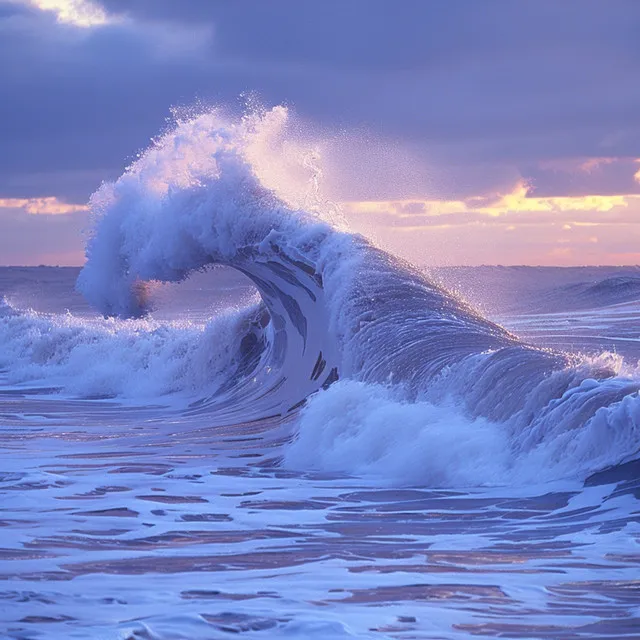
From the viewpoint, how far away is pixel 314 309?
555 inches

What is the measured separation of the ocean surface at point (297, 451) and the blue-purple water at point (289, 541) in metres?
0.02

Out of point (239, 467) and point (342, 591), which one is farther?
point (239, 467)

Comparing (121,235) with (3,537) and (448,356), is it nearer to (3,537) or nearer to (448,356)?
(448,356)

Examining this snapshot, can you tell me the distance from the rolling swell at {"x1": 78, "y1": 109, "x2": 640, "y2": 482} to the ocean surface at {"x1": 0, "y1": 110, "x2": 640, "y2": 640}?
35 millimetres

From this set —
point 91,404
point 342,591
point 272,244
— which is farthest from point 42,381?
point 342,591

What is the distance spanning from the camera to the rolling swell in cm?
831

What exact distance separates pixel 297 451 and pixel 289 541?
3.40 m

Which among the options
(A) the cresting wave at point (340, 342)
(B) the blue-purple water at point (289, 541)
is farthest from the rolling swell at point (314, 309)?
(B) the blue-purple water at point (289, 541)

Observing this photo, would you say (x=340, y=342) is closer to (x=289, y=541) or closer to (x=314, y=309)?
(x=314, y=309)

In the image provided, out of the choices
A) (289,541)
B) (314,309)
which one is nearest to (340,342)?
(314,309)

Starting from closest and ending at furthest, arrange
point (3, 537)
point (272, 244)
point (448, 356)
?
point (3, 537)
point (448, 356)
point (272, 244)

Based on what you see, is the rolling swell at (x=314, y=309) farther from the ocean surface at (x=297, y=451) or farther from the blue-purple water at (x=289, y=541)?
the blue-purple water at (x=289, y=541)

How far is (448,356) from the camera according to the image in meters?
10.6

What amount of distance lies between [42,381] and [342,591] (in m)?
15.3
